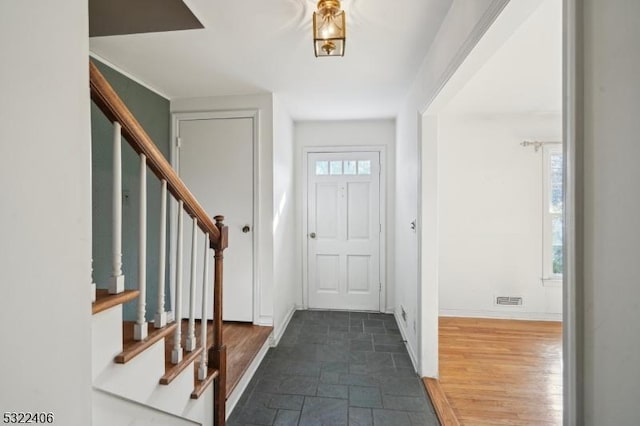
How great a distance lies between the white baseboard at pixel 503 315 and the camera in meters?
3.34

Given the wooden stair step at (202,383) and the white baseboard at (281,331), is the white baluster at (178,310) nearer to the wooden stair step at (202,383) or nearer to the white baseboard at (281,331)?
the wooden stair step at (202,383)

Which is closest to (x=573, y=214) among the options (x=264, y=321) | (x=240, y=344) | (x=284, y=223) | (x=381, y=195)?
(x=240, y=344)

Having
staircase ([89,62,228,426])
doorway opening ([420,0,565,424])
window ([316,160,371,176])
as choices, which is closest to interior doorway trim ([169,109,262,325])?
window ([316,160,371,176])

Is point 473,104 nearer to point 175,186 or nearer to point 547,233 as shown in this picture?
point 547,233

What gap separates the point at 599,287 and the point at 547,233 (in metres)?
3.26

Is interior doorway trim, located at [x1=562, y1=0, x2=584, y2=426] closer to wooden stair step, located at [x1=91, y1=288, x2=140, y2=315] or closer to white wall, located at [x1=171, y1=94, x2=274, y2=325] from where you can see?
wooden stair step, located at [x1=91, y1=288, x2=140, y2=315]

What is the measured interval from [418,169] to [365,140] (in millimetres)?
1499

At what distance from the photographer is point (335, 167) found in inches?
145

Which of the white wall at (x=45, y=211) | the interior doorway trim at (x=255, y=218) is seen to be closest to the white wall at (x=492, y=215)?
the interior doorway trim at (x=255, y=218)

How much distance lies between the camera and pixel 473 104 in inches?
123

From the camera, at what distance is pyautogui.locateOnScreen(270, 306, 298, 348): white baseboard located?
2.73 metres

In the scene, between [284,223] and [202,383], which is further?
[284,223]

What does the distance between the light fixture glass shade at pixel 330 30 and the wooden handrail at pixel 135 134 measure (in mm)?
969

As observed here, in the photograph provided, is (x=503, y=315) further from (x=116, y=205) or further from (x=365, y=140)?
(x=116, y=205)
